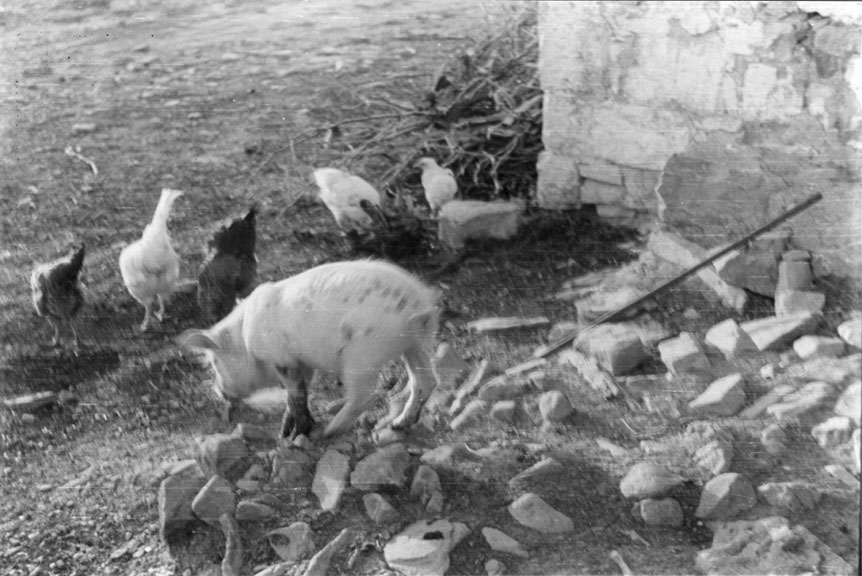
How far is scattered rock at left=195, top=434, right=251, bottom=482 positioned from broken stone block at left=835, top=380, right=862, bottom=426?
1.10 meters

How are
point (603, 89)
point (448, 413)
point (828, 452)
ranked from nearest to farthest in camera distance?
point (828, 452), point (448, 413), point (603, 89)

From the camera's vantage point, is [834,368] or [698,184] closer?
[834,368]

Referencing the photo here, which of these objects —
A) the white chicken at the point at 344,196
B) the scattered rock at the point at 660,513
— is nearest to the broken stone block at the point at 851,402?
the scattered rock at the point at 660,513

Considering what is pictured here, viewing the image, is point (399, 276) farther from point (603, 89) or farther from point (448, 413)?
point (603, 89)

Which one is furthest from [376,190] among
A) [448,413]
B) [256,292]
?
[448,413]

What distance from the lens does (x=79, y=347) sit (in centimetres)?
196

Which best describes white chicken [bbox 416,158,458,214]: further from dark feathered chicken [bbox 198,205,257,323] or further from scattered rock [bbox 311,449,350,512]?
scattered rock [bbox 311,449,350,512]

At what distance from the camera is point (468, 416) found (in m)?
1.87

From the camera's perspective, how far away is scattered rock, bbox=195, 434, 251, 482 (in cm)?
186

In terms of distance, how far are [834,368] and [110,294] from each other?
1411mm

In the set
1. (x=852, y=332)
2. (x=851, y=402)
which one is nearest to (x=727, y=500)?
(x=851, y=402)

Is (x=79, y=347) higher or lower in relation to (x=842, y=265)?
lower

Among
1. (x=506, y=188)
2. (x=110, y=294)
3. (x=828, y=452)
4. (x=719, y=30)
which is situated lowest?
(x=828, y=452)

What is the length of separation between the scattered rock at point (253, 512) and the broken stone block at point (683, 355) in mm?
805
